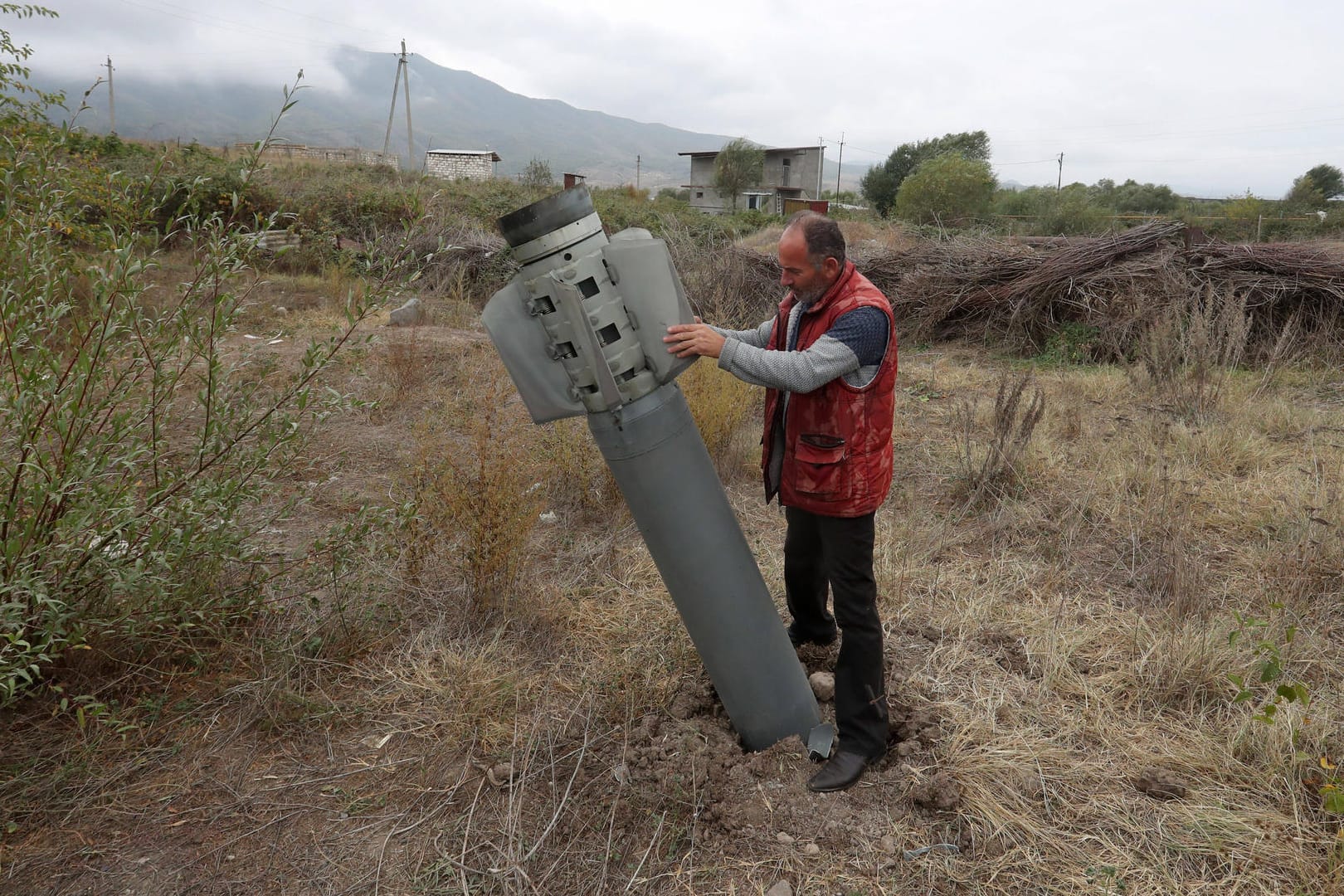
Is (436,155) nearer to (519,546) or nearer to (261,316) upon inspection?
(261,316)

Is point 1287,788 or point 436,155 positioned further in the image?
point 436,155

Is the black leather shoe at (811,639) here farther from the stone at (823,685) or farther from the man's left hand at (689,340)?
the man's left hand at (689,340)

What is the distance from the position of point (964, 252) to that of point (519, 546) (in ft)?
30.9

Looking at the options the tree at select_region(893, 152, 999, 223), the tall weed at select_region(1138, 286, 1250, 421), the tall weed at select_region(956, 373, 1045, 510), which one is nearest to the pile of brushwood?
the tall weed at select_region(1138, 286, 1250, 421)

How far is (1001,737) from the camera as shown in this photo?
2.66m

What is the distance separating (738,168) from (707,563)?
4546 centimetres

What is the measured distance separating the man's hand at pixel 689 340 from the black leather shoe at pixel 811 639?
61.3 inches

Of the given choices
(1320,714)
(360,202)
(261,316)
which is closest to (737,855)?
(1320,714)

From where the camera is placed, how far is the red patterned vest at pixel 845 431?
2324 mm

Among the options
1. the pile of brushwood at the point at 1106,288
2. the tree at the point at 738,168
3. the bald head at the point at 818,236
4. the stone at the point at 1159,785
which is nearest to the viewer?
the bald head at the point at 818,236

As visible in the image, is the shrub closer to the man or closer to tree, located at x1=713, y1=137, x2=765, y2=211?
the man

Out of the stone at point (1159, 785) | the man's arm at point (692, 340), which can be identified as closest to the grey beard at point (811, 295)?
the man's arm at point (692, 340)

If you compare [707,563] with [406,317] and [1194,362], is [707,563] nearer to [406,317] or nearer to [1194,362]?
[1194,362]

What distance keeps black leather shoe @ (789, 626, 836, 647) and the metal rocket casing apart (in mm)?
667
